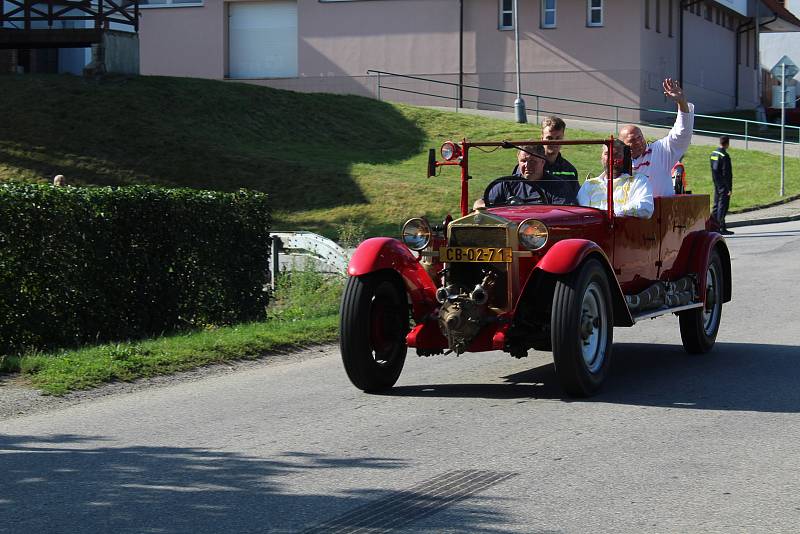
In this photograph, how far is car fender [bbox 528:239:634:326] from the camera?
8.98 metres

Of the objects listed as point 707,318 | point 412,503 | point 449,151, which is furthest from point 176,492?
point 707,318

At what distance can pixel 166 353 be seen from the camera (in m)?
11.2

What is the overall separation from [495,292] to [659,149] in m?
2.62

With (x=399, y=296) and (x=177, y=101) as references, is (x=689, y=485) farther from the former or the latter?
(x=177, y=101)

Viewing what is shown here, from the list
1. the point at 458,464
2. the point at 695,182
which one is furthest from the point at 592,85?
the point at 458,464

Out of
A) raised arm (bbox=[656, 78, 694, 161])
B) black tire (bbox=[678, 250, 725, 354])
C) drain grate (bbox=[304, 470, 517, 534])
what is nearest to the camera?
drain grate (bbox=[304, 470, 517, 534])

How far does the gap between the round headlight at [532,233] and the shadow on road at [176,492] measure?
2.46m

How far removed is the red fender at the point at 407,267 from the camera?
957 cm

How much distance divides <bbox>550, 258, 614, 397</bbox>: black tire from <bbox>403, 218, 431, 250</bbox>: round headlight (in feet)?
3.56

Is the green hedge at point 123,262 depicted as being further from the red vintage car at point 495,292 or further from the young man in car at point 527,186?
the young man in car at point 527,186

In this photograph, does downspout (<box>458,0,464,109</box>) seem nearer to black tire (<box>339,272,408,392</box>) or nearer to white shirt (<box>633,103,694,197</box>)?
white shirt (<box>633,103,694,197</box>)

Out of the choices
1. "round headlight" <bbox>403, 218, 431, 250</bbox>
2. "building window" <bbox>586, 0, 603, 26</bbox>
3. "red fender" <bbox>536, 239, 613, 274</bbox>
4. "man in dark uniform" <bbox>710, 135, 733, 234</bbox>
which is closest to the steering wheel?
"round headlight" <bbox>403, 218, 431, 250</bbox>

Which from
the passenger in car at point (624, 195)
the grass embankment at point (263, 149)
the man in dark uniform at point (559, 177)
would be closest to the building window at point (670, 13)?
the grass embankment at point (263, 149)

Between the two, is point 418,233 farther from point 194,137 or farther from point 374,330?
point 194,137
